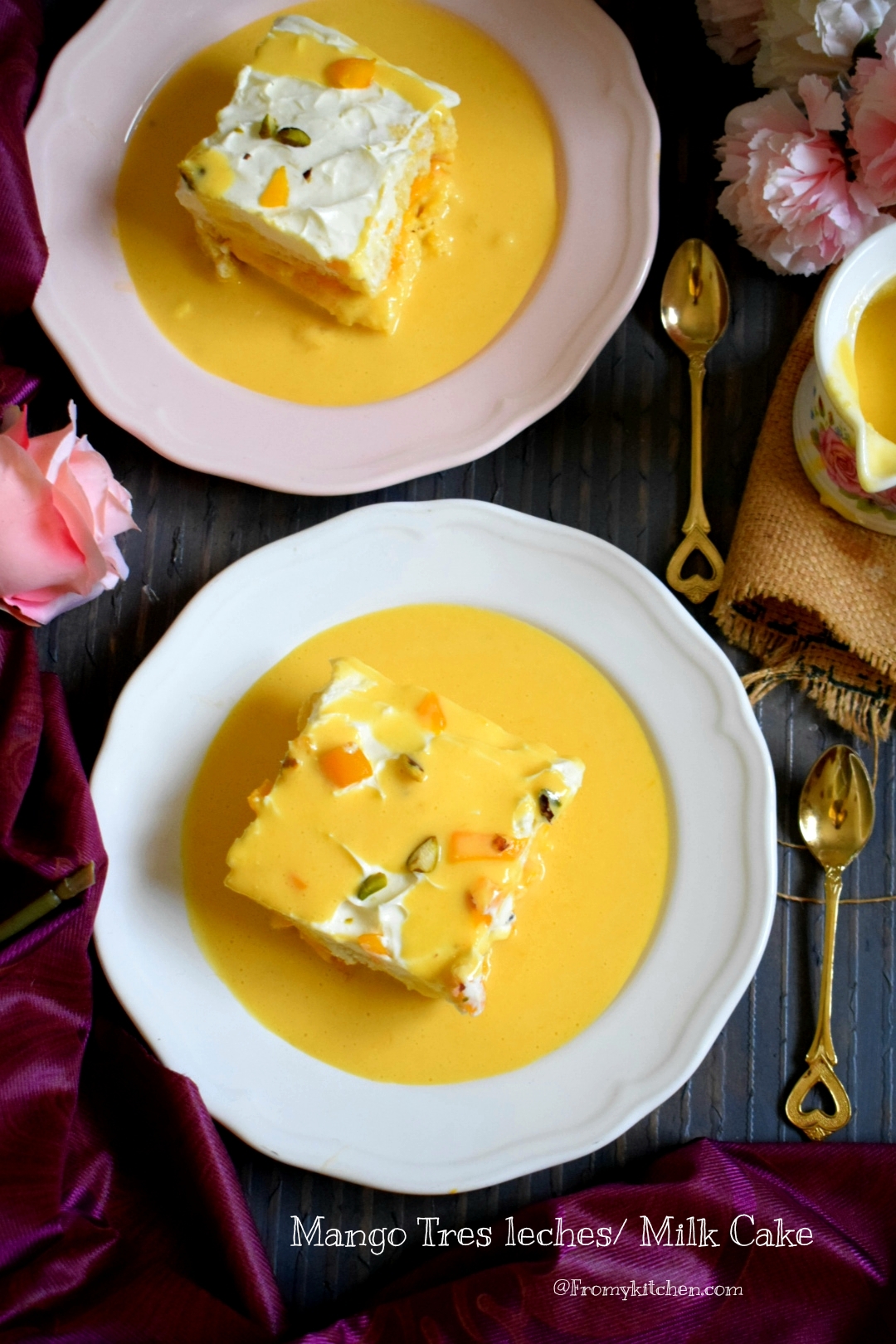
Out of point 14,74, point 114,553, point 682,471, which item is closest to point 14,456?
point 114,553

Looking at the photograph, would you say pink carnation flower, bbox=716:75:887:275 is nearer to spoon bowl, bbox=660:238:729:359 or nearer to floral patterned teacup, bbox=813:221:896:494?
spoon bowl, bbox=660:238:729:359

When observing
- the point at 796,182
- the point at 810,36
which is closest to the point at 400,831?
the point at 796,182

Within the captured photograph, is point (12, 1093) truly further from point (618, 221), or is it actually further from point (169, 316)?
point (618, 221)

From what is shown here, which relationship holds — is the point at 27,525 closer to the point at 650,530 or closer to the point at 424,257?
the point at 424,257

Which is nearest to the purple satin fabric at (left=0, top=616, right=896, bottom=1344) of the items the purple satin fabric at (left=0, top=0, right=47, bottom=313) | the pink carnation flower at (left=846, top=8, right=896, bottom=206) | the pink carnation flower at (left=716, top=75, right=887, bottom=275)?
the purple satin fabric at (left=0, top=0, right=47, bottom=313)

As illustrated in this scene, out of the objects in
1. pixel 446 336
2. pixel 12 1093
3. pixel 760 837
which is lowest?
pixel 12 1093

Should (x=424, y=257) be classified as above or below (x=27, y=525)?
above

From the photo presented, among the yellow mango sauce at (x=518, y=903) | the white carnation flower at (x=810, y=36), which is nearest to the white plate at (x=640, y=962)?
the yellow mango sauce at (x=518, y=903)
